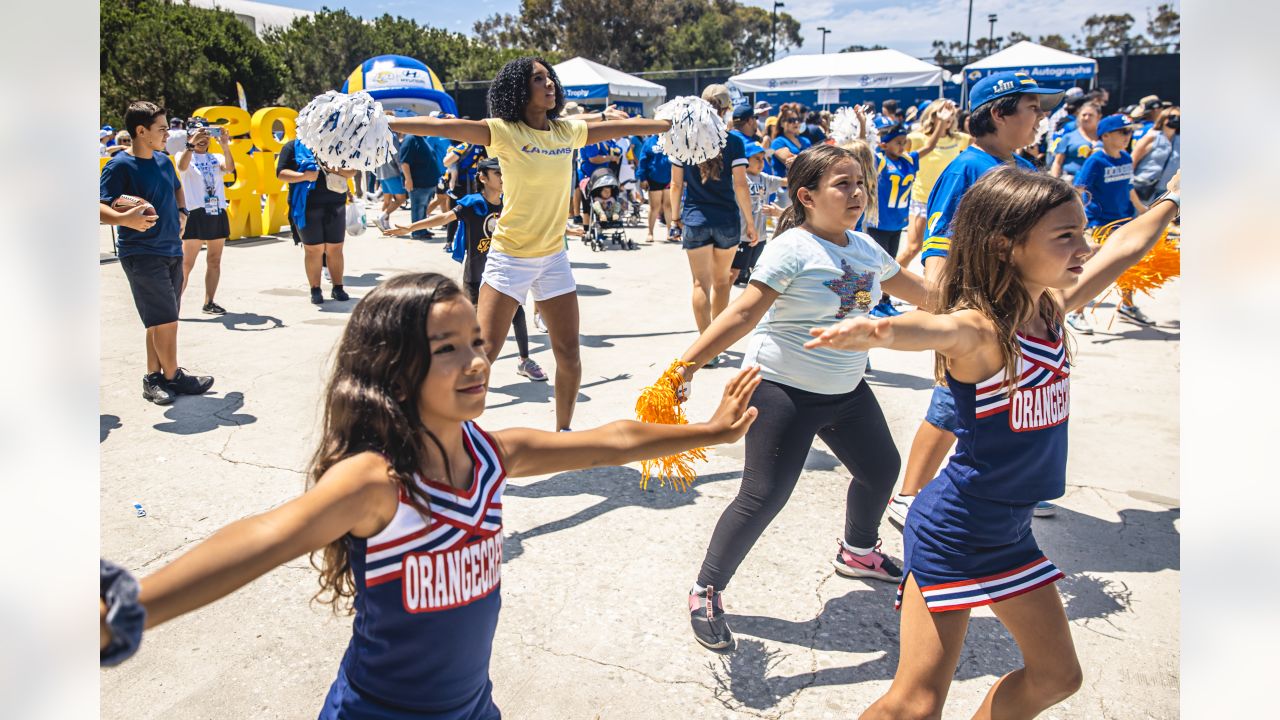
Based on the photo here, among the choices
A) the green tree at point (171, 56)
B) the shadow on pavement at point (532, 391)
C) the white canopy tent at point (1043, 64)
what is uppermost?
the green tree at point (171, 56)

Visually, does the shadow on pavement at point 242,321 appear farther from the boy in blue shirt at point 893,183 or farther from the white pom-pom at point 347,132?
the boy in blue shirt at point 893,183

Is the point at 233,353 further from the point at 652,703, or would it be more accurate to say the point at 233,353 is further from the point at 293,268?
the point at 652,703

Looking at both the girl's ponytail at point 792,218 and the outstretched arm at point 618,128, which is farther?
the outstretched arm at point 618,128

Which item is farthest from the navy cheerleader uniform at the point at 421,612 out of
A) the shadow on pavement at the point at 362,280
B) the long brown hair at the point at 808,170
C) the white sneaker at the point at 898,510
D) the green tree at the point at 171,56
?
the green tree at the point at 171,56

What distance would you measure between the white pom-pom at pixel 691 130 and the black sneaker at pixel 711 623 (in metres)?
3.07

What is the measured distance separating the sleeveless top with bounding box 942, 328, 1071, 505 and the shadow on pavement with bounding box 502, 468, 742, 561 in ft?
7.32

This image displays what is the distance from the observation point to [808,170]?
10.7ft

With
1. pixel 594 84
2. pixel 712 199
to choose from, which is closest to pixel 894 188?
pixel 712 199

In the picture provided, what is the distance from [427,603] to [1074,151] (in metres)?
10.6

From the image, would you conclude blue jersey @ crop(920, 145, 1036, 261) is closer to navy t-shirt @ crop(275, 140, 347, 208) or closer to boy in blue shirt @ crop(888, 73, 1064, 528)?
boy in blue shirt @ crop(888, 73, 1064, 528)

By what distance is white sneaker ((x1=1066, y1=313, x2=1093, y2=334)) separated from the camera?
325 inches

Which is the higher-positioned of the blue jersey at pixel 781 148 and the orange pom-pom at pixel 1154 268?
the blue jersey at pixel 781 148

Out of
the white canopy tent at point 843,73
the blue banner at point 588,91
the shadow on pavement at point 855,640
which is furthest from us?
the blue banner at point 588,91

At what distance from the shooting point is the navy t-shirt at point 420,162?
12953 millimetres
